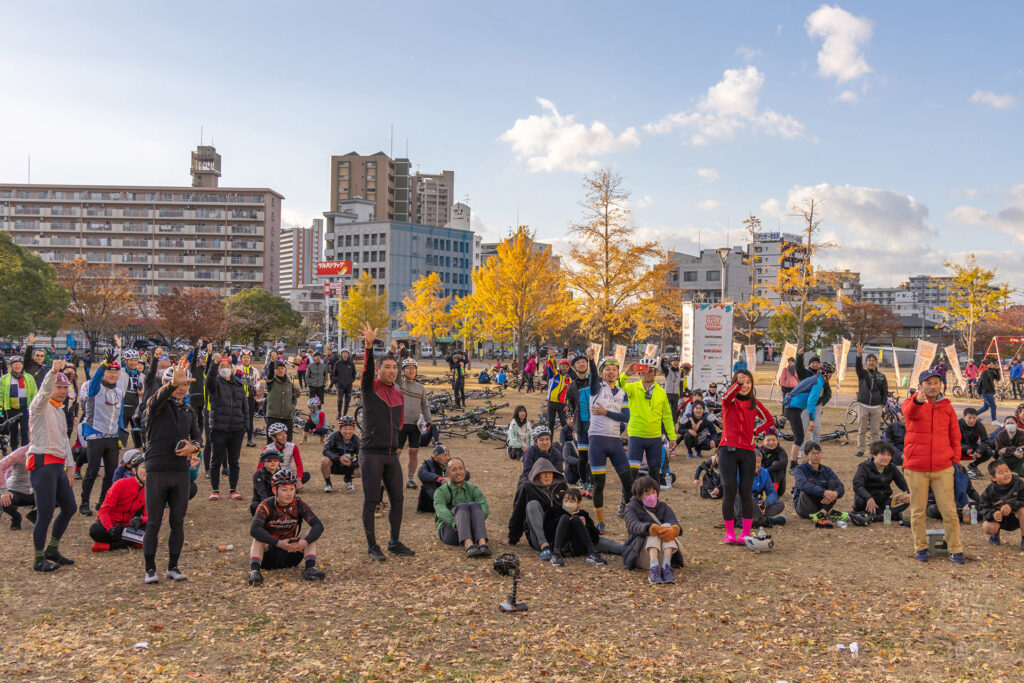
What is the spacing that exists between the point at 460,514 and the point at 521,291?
Answer: 3113 cm

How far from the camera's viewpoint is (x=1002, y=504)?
7852 mm

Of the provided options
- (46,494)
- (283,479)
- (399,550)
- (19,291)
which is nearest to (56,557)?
(46,494)

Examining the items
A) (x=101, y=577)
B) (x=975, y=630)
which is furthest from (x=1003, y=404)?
(x=101, y=577)

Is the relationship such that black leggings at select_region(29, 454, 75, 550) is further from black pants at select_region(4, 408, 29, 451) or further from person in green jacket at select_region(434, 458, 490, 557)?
black pants at select_region(4, 408, 29, 451)

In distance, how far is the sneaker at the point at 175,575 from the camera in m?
6.29

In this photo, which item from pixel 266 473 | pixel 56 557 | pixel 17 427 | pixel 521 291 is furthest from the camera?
pixel 521 291

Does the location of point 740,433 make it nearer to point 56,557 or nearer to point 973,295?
point 56,557

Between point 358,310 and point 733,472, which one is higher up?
point 358,310

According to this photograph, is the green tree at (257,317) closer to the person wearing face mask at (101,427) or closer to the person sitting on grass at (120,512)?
the person wearing face mask at (101,427)

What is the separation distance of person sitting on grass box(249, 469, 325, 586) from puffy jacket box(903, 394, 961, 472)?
6.05 meters

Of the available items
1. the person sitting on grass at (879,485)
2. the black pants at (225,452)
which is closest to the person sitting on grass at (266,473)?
the black pants at (225,452)

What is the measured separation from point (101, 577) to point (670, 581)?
5.35m

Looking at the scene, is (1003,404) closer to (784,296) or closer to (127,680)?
(784,296)

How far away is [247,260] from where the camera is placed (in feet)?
323
